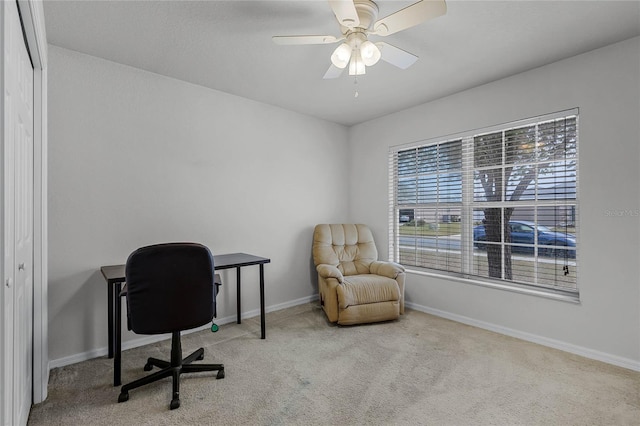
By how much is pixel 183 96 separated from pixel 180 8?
1.16m

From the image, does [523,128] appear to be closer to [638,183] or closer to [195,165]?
[638,183]

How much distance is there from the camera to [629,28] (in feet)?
7.41

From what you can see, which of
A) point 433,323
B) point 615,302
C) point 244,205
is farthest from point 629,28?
point 244,205

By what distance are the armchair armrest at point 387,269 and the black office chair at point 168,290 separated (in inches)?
81.5

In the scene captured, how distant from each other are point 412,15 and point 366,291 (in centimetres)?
240

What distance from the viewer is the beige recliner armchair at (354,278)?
322cm

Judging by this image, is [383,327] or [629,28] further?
[383,327]

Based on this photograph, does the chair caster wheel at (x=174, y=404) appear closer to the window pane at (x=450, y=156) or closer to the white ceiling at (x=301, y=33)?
the white ceiling at (x=301, y=33)

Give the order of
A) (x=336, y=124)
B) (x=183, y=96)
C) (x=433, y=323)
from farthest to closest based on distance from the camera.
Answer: (x=336, y=124) → (x=433, y=323) → (x=183, y=96)

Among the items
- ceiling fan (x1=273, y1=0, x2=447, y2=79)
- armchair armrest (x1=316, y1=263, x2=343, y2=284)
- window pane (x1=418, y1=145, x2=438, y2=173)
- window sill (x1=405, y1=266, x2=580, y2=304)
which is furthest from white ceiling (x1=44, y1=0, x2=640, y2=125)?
window sill (x1=405, y1=266, x2=580, y2=304)

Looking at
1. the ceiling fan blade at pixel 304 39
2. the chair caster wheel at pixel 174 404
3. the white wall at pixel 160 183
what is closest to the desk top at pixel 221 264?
the white wall at pixel 160 183

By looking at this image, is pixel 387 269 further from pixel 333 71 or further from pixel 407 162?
pixel 333 71

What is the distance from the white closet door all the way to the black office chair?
0.47m

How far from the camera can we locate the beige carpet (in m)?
1.84
